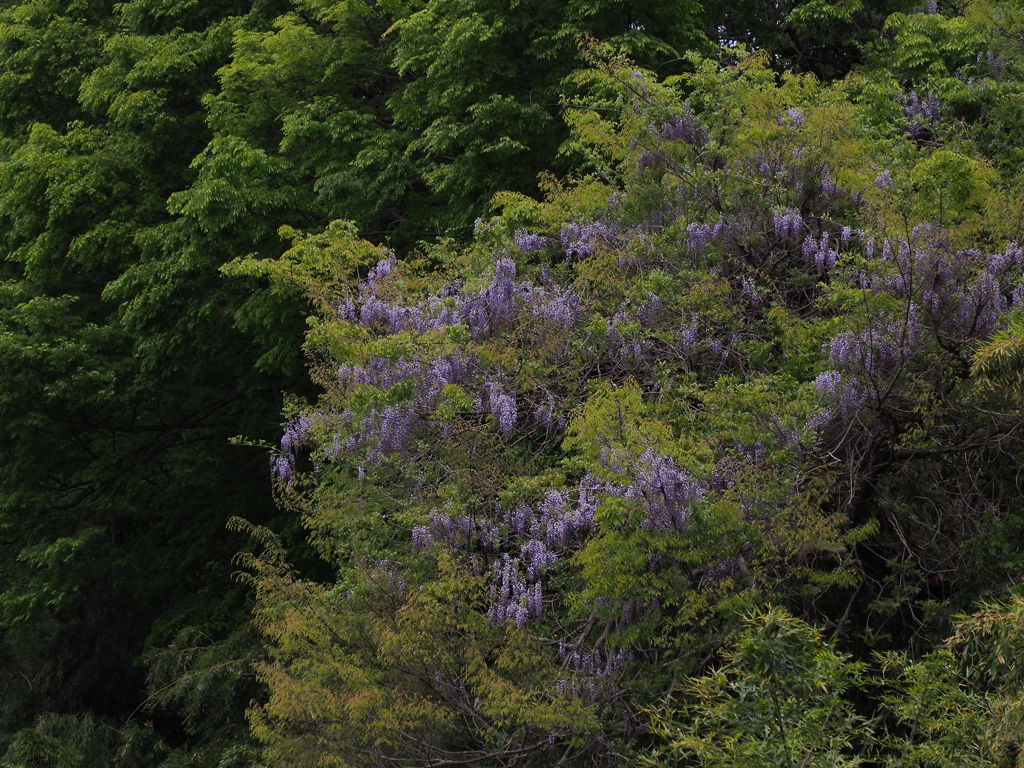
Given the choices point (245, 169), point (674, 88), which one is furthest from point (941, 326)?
point (245, 169)

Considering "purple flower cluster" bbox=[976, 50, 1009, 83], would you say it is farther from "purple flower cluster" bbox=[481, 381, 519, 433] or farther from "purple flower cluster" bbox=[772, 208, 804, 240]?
"purple flower cluster" bbox=[481, 381, 519, 433]

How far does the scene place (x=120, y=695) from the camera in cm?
1608

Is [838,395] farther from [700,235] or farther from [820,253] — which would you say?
[700,235]

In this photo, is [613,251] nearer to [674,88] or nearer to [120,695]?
[674,88]

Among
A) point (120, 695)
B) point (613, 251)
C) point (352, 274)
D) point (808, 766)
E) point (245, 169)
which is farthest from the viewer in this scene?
point (120, 695)

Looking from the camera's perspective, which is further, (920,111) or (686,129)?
(920,111)

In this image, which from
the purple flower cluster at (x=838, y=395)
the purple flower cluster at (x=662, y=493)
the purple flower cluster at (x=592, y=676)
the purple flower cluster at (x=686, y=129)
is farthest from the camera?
the purple flower cluster at (x=686, y=129)

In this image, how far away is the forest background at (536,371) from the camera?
21.4 feet

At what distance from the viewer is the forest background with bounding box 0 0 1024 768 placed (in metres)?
6.51

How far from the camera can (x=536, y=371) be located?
8289 mm

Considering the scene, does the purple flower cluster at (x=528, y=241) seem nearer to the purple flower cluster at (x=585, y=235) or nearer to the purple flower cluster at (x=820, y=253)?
the purple flower cluster at (x=585, y=235)

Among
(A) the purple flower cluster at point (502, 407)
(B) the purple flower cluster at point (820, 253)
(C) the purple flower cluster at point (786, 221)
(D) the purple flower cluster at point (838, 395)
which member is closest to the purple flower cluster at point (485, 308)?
(A) the purple flower cluster at point (502, 407)

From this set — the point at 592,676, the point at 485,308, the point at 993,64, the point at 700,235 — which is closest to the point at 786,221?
the point at 700,235

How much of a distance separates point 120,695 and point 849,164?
12.7 meters
